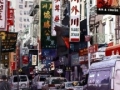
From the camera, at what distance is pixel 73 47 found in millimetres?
45938

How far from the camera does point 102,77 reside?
16.8 metres

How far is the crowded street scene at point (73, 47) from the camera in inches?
703

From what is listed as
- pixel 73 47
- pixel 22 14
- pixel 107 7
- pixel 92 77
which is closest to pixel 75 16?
pixel 107 7

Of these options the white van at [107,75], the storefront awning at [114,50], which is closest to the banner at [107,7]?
the storefront awning at [114,50]

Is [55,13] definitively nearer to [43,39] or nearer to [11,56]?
[43,39]

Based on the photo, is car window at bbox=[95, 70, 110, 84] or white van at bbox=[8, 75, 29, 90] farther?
white van at bbox=[8, 75, 29, 90]

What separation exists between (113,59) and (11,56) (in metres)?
83.1

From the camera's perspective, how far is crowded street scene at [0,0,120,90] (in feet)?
58.6

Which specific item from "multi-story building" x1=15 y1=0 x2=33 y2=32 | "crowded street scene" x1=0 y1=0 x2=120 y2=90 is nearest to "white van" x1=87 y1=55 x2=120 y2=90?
"crowded street scene" x1=0 y1=0 x2=120 y2=90

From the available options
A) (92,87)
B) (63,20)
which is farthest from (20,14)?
(92,87)

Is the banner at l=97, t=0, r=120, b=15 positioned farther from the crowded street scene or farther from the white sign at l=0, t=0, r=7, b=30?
the white sign at l=0, t=0, r=7, b=30

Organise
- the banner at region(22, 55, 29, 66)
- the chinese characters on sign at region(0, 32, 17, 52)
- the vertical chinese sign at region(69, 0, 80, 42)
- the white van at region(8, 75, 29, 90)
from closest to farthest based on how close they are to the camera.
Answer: the vertical chinese sign at region(69, 0, 80, 42) → the chinese characters on sign at region(0, 32, 17, 52) → the white van at region(8, 75, 29, 90) → the banner at region(22, 55, 29, 66)

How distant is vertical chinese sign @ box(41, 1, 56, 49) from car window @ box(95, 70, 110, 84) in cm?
2781

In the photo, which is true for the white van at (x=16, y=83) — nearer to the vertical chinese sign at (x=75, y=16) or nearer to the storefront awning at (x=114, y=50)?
the vertical chinese sign at (x=75, y=16)
